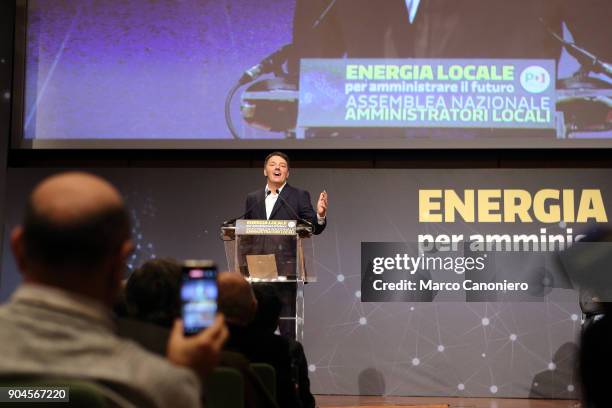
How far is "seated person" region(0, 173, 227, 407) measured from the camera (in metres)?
0.90

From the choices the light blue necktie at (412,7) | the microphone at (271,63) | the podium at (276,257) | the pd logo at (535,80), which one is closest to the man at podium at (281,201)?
the podium at (276,257)

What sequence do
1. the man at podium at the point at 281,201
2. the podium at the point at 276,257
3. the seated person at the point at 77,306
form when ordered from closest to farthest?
1. the seated person at the point at 77,306
2. the podium at the point at 276,257
3. the man at podium at the point at 281,201

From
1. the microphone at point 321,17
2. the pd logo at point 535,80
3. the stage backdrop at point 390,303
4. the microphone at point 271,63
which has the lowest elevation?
the stage backdrop at point 390,303

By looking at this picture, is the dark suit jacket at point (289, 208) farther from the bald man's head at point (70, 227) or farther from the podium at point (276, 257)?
the bald man's head at point (70, 227)

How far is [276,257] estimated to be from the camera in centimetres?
443

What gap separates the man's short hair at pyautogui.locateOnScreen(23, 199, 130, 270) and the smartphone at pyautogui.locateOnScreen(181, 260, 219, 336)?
0.26 metres

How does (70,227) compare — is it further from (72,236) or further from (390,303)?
(390,303)

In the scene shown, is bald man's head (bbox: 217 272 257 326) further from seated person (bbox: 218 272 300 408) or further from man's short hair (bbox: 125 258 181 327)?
man's short hair (bbox: 125 258 181 327)

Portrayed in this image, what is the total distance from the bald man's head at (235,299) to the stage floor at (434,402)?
3067mm

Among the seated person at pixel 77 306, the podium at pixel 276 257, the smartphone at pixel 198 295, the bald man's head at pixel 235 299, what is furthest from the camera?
the podium at pixel 276 257

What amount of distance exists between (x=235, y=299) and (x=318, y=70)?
4.29m

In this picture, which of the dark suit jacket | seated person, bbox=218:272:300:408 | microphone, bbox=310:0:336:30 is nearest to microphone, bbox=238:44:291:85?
microphone, bbox=310:0:336:30

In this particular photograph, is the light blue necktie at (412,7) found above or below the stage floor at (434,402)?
above

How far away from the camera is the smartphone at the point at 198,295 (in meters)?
1.17
